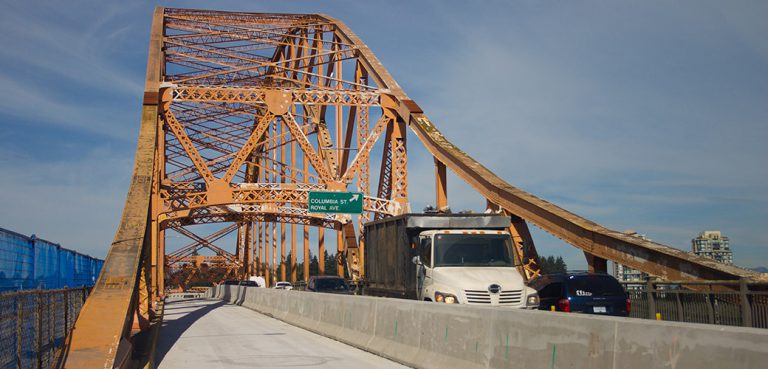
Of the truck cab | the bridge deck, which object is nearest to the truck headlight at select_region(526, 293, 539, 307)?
the truck cab

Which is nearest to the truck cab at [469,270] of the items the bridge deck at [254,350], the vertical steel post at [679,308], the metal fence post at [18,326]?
the bridge deck at [254,350]

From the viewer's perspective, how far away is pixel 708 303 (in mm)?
19109

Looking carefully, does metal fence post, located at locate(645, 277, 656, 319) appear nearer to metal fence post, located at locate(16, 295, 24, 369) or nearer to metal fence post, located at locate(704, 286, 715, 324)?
metal fence post, located at locate(704, 286, 715, 324)

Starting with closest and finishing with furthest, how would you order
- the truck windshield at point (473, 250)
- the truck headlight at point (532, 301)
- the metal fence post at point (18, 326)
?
the metal fence post at point (18, 326) < the truck headlight at point (532, 301) < the truck windshield at point (473, 250)

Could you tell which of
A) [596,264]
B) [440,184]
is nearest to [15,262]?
[596,264]

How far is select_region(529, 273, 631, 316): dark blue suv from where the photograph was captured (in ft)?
56.0

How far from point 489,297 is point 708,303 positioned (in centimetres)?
643

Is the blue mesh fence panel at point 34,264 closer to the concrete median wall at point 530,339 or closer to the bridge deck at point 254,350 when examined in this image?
the bridge deck at point 254,350

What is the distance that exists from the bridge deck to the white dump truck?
238cm

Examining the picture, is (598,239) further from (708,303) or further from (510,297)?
(510,297)

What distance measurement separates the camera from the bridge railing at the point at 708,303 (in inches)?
687

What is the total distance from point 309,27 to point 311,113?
693cm

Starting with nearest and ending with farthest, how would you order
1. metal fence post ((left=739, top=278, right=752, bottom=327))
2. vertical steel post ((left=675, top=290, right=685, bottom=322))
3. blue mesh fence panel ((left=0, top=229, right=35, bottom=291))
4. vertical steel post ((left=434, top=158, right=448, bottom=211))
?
blue mesh fence panel ((left=0, top=229, right=35, bottom=291))
metal fence post ((left=739, top=278, right=752, bottom=327))
vertical steel post ((left=675, top=290, right=685, bottom=322))
vertical steel post ((left=434, top=158, right=448, bottom=211))

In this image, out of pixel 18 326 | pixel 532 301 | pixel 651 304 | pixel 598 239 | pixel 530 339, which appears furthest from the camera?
pixel 598 239
